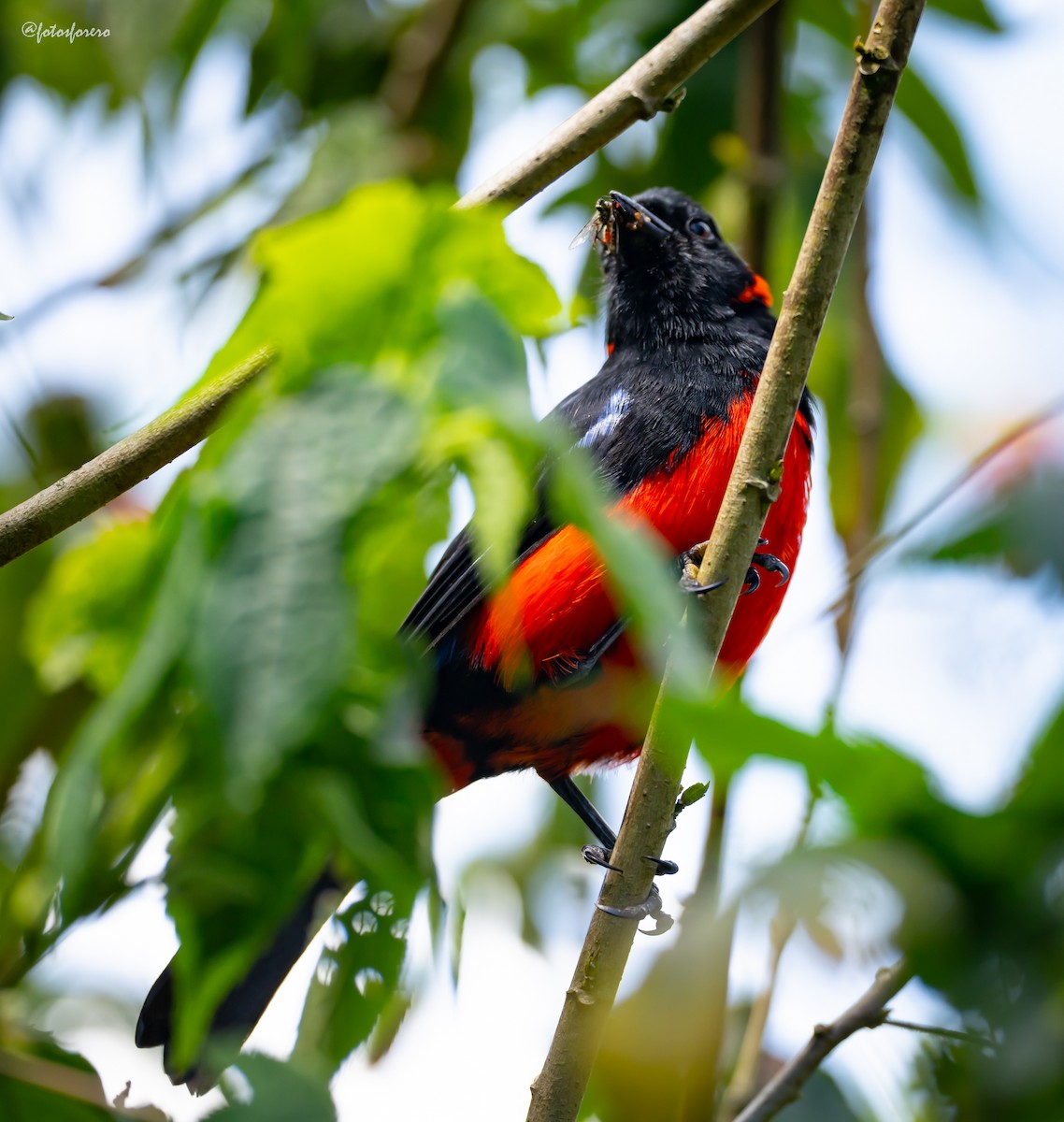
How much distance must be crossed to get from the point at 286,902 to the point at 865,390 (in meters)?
3.17

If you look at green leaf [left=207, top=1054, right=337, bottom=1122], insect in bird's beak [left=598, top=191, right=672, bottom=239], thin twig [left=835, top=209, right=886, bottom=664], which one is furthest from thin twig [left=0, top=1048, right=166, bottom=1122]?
insect in bird's beak [left=598, top=191, right=672, bottom=239]

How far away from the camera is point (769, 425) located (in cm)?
220

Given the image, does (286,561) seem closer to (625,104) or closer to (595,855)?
(625,104)

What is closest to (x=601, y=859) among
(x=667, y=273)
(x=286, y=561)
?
(x=667, y=273)

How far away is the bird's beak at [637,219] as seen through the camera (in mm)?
4039

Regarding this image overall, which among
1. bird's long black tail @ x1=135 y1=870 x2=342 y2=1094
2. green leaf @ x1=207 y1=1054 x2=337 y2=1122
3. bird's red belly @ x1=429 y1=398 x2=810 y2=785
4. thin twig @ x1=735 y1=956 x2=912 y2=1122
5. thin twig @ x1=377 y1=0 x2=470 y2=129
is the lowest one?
green leaf @ x1=207 y1=1054 x2=337 y2=1122

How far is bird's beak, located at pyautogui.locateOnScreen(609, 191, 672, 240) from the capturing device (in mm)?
4039

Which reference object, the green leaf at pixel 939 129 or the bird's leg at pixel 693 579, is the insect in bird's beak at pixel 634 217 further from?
the bird's leg at pixel 693 579

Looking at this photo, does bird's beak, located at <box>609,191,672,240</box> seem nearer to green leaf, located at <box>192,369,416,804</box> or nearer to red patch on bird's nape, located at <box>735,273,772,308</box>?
red patch on bird's nape, located at <box>735,273,772,308</box>

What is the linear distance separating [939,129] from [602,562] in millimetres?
1854

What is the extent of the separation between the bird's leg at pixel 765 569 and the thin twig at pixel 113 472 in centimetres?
160

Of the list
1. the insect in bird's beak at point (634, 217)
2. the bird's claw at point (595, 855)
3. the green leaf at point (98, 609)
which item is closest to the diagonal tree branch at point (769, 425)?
the green leaf at point (98, 609)

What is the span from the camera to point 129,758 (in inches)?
69.4

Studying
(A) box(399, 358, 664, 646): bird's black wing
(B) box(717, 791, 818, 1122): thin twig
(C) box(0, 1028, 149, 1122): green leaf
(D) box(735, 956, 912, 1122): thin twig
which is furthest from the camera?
(A) box(399, 358, 664, 646): bird's black wing
